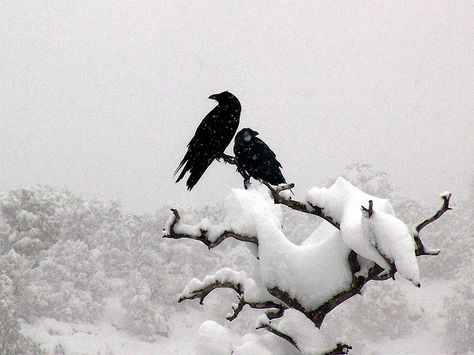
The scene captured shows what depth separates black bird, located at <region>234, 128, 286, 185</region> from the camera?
5328 millimetres

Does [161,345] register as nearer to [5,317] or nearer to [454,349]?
[5,317]

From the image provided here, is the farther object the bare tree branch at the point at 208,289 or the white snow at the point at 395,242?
the bare tree branch at the point at 208,289

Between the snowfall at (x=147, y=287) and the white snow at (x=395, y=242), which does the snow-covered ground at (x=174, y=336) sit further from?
the white snow at (x=395, y=242)

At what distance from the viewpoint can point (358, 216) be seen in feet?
10.7

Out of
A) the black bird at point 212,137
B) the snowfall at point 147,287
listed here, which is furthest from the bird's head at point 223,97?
the snowfall at point 147,287

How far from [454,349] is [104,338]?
21946 millimetres

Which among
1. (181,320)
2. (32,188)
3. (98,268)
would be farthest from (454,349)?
(32,188)

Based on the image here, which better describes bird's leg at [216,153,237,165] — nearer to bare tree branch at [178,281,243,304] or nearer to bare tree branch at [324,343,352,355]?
bare tree branch at [178,281,243,304]

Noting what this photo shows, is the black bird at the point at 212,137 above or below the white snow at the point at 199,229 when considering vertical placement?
above

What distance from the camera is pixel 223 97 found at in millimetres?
5504

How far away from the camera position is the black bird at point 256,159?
533 cm

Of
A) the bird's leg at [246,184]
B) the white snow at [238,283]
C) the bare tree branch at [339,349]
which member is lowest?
the bare tree branch at [339,349]

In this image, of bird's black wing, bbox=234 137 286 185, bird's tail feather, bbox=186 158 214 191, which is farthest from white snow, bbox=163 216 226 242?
bird's black wing, bbox=234 137 286 185

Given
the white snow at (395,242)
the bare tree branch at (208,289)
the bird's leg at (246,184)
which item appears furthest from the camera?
the bird's leg at (246,184)
